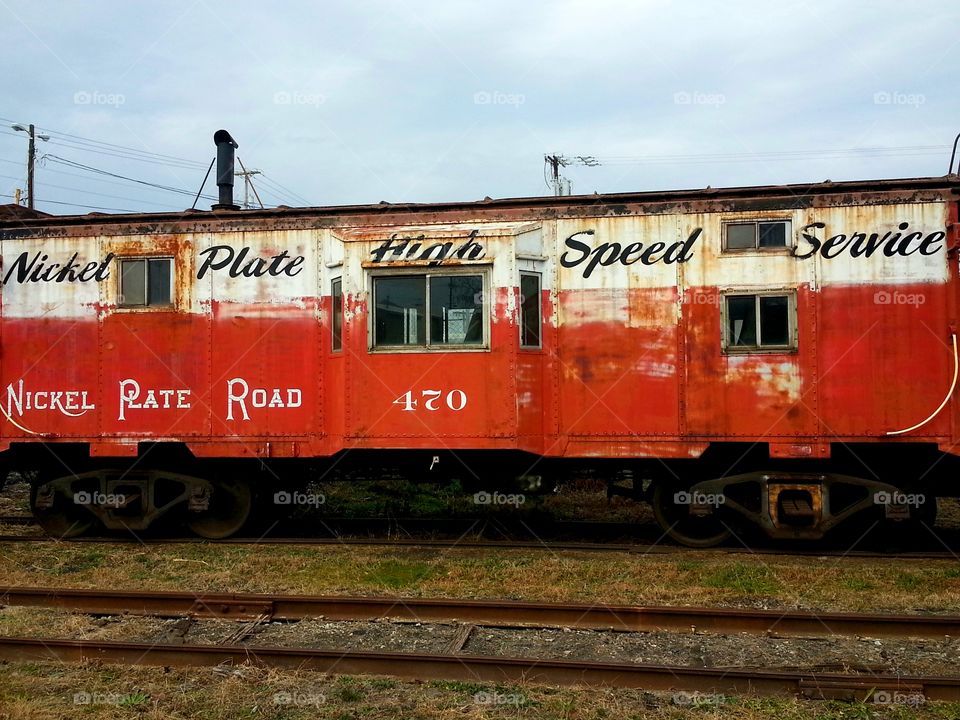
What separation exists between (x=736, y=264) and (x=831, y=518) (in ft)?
9.91

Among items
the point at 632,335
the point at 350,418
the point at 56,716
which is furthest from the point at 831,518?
the point at 56,716

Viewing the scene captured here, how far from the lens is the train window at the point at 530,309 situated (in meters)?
9.52

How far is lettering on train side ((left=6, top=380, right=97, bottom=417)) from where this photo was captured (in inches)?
409

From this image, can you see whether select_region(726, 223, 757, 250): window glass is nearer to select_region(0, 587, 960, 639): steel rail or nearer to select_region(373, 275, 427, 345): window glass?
select_region(373, 275, 427, 345): window glass

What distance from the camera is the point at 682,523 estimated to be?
10047 millimetres

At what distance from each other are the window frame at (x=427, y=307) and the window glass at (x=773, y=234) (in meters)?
3.11

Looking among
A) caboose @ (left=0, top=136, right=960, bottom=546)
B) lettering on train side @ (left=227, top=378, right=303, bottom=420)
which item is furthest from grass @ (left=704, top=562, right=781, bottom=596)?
lettering on train side @ (left=227, top=378, right=303, bottom=420)

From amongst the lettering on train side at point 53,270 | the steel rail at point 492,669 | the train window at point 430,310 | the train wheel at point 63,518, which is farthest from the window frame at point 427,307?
the train wheel at point 63,518

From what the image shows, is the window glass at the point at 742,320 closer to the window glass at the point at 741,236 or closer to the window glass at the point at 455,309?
the window glass at the point at 741,236

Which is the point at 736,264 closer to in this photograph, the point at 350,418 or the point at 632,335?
the point at 632,335

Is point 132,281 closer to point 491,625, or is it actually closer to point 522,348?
point 522,348

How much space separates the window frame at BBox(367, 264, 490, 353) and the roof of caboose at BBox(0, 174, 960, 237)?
644mm

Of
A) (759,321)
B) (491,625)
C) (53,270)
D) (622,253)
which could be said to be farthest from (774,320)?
(53,270)

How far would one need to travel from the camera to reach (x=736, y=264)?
30.9ft
